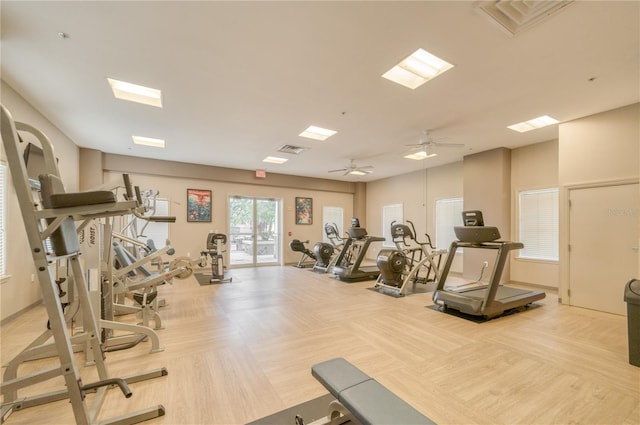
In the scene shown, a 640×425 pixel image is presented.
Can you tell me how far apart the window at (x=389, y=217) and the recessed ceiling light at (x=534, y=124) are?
15.1ft

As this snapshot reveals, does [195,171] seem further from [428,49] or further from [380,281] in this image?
[428,49]

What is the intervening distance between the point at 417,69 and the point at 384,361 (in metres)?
3.27

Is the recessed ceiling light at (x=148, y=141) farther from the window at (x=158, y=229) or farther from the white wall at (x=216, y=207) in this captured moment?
the window at (x=158, y=229)

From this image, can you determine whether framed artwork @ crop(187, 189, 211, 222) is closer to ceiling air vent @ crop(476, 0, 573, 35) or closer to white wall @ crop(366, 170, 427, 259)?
white wall @ crop(366, 170, 427, 259)

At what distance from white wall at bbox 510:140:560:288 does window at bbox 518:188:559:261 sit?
113mm

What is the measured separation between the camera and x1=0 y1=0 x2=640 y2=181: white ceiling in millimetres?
2346

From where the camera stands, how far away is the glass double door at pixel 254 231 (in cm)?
865

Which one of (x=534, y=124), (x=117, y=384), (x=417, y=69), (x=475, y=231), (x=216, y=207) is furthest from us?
(x=216, y=207)

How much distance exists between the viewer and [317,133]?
552cm

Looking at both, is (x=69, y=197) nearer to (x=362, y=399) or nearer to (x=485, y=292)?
(x=362, y=399)

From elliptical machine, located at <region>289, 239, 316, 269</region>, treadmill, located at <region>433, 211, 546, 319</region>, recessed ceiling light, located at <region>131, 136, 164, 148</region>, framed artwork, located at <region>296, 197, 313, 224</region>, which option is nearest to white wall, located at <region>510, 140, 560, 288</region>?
treadmill, located at <region>433, 211, 546, 319</region>

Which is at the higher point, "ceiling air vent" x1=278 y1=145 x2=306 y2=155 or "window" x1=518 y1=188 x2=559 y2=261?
"ceiling air vent" x1=278 y1=145 x2=306 y2=155

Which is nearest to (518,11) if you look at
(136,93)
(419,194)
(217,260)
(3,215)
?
(136,93)

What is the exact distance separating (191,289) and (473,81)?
19.9 feet
